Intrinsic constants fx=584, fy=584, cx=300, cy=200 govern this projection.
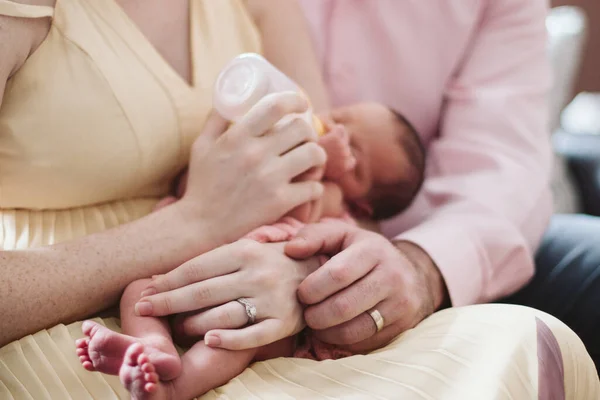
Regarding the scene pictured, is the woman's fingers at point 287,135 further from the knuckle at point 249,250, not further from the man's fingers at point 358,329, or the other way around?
the man's fingers at point 358,329

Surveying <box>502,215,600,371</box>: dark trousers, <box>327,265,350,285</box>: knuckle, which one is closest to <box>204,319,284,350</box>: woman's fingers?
<box>327,265,350,285</box>: knuckle

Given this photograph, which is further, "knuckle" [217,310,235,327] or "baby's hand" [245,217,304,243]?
"baby's hand" [245,217,304,243]

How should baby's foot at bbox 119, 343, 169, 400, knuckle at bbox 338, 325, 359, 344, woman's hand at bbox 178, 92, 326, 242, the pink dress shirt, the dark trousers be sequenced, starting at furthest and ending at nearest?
the pink dress shirt → the dark trousers → woman's hand at bbox 178, 92, 326, 242 → knuckle at bbox 338, 325, 359, 344 → baby's foot at bbox 119, 343, 169, 400

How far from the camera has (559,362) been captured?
83 centimetres

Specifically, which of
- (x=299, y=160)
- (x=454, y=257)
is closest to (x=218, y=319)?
(x=299, y=160)

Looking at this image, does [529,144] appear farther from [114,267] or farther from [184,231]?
[114,267]

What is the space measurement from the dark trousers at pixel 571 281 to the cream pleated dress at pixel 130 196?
385mm

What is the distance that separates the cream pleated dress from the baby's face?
0.98 feet

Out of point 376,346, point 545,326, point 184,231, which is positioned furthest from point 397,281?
point 184,231

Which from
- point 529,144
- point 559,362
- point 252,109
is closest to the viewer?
point 559,362

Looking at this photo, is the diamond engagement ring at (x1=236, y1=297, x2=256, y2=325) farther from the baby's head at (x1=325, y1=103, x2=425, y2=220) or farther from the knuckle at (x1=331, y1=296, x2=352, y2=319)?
→ the baby's head at (x1=325, y1=103, x2=425, y2=220)

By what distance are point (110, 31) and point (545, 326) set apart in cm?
83

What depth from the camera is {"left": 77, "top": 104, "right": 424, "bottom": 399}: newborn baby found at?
2.28 ft

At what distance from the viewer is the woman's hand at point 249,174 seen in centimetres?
98
